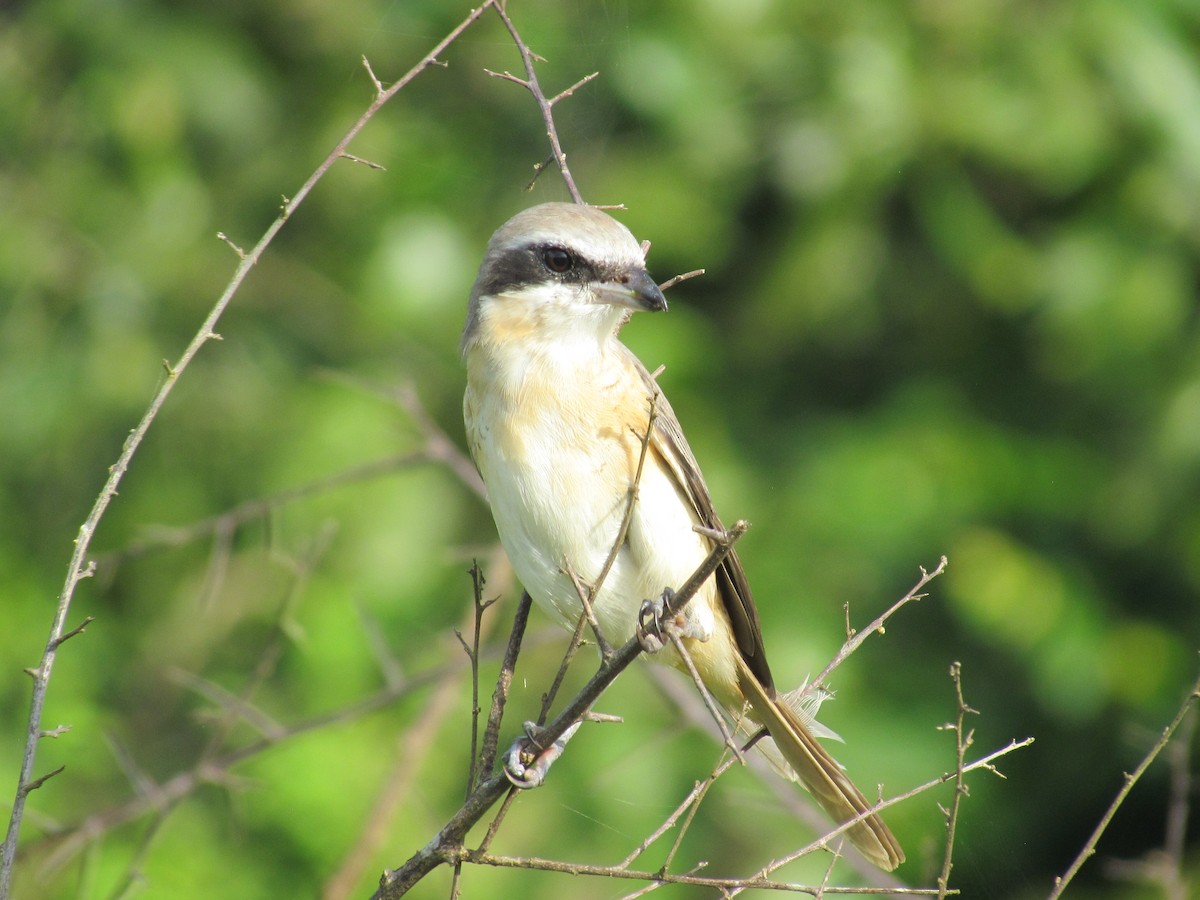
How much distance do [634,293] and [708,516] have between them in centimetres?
59

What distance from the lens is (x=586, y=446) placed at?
2.71m

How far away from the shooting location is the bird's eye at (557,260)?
2730 millimetres

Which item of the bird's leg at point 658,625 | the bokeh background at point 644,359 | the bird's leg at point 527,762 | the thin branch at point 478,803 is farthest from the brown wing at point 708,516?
the bokeh background at point 644,359

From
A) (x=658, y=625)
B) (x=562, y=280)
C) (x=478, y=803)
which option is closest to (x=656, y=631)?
(x=658, y=625)

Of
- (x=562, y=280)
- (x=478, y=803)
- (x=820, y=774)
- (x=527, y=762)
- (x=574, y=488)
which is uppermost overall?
(x=562, y=280)

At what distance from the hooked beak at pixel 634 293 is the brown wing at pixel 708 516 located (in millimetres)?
241

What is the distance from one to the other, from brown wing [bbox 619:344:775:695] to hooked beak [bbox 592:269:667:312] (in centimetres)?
24

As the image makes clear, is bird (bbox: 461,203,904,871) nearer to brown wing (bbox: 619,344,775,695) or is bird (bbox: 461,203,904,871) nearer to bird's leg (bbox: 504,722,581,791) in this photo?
brown wing (bbox: 619,344,775,695)

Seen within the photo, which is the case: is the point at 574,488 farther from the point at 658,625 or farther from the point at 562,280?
the point at 658,625

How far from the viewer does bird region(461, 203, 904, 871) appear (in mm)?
2693

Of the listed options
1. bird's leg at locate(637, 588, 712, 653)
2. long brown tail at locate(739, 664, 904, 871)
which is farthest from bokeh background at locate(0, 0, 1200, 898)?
bird's leg at locate(637, 588, 712, 653)

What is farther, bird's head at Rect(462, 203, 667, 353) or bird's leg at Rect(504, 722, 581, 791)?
bird's head at Rect(462, 203, 667, 353)

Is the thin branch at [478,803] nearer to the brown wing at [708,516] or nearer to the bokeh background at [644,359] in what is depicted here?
the brown wing at [708,516]

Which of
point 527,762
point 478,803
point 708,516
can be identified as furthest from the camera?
point 708,516
